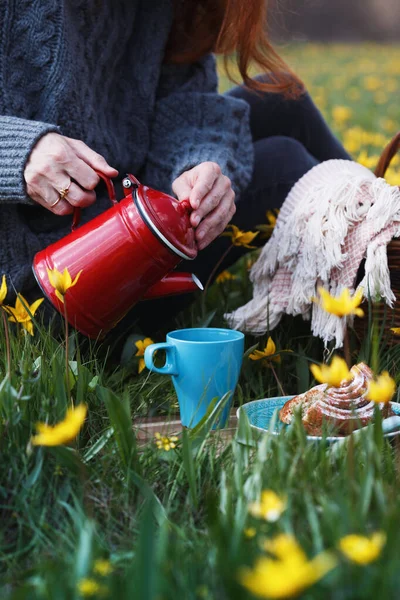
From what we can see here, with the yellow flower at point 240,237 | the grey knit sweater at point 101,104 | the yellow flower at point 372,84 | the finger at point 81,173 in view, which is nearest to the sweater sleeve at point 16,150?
the grey knit sweater at point 101,104

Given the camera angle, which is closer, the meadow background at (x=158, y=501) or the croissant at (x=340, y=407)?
the meadow background at (x=158, y=501)

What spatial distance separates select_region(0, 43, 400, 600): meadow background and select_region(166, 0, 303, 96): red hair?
29.7 inches

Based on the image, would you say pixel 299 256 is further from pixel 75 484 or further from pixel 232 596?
pixel 232 596

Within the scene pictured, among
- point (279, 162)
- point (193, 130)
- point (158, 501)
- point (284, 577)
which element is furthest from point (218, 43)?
point (284, 577)

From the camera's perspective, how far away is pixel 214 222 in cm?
124

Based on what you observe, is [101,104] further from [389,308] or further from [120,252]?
[389,308]

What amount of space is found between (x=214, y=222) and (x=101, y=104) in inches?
18.2

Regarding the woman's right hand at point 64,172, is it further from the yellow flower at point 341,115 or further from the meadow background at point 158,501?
the yellow flower at point 341,115

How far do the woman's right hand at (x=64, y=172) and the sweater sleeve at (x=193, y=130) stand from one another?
1.25 ft

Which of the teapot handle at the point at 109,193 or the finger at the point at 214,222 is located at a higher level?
the teapot handle at the point at 109,193

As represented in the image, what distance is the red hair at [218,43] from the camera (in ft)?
5.19

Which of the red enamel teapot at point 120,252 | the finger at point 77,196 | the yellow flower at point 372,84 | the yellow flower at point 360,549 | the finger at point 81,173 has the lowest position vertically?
the yellow flower at point 360,549

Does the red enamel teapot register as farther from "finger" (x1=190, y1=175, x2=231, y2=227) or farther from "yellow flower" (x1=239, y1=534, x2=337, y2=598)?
"yellow flower" (x1=239, y1=534, x2=337, y2=598)

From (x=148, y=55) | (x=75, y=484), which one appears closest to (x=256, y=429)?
(x=75, y=484)
